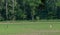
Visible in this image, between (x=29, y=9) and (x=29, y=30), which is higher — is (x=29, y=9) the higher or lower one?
the higher one

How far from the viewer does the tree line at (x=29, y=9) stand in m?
42.1

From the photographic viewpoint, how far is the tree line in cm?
4206

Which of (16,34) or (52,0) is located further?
(52,0)

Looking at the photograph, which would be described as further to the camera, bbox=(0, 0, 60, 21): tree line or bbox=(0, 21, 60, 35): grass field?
bbox=(0, 0, 60, 21): tree line

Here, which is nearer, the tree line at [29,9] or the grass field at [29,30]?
the grass field at [29,30]

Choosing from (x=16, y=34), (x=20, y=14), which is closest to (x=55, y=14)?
(x=20, y=14)

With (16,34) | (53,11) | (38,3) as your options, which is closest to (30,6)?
(38,3)

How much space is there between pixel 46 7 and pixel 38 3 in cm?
220

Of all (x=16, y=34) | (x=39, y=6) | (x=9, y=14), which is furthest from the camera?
(x=39, y=6)

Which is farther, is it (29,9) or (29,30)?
(29,9)

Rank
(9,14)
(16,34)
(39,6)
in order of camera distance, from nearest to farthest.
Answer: (16,34)
(9,14)
(39,6)

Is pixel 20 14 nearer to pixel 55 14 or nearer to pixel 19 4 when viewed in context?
pixel 19 4

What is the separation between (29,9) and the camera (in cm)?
4300

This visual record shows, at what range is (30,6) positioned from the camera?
42469 mm
